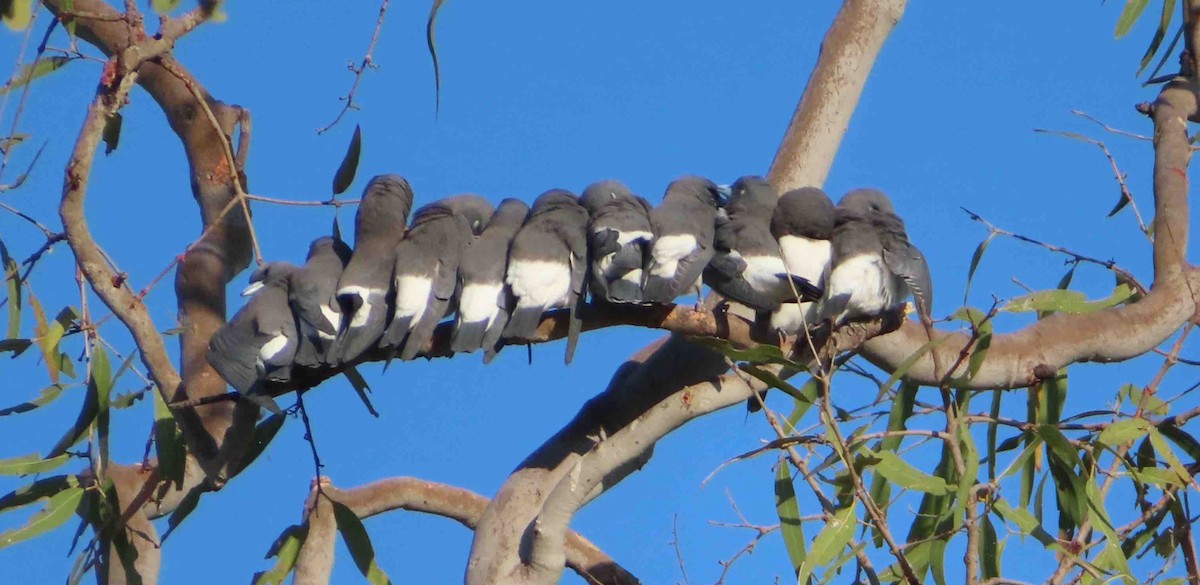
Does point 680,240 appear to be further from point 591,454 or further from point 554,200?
point 591,454

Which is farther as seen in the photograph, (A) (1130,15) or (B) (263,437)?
(A) (1130,15)

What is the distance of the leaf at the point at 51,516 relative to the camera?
2.37 metres

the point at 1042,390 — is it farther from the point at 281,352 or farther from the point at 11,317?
the point at 11,317

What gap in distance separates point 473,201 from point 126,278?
656 millimetres

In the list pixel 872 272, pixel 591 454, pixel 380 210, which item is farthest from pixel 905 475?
pixel 380 210

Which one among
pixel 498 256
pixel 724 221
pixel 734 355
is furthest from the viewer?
pixel 724 221

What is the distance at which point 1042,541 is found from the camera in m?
2.15

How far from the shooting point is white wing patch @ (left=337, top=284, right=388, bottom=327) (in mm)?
2113

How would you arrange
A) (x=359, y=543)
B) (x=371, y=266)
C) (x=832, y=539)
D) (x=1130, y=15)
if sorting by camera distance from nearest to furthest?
(x=832, y=539) < (x=371, y=266) < (x=359, y=543) < (x=1130, y=15)

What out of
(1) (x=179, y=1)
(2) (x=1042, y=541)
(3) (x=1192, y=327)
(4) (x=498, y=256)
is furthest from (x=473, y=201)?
(3) (x=1192, y=327)

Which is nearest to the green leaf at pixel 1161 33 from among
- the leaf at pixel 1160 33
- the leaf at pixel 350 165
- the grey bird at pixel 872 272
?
the leaf at pixel 1160 33

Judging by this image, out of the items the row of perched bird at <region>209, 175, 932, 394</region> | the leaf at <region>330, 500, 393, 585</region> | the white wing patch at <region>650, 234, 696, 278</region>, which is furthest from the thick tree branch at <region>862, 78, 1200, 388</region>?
the leaf at <region>330, 500, 393, 585</region>

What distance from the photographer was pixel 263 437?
239 cm

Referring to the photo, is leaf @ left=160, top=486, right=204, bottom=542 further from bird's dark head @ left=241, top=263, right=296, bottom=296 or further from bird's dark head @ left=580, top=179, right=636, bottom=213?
bird's dark head @ left=580, top=179, right=636, bottom=213
